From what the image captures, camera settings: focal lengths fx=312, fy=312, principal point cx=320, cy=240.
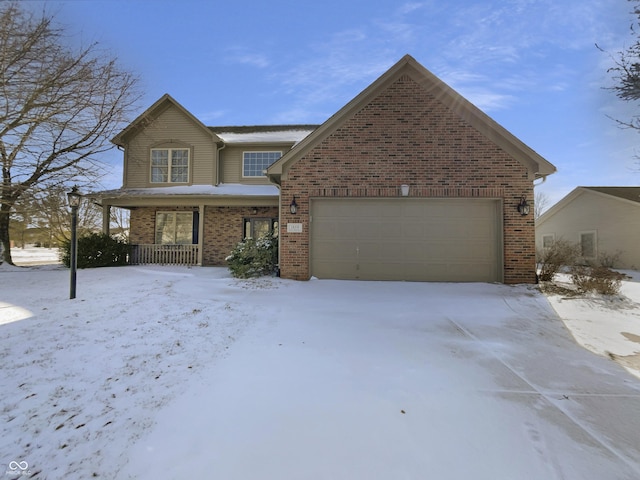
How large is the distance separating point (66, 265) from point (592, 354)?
1628 cm

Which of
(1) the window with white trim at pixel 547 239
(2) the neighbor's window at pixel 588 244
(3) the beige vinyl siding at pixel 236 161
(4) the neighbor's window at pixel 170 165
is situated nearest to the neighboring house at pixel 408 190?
(3) the beige vinyl siding at pixel 236 161

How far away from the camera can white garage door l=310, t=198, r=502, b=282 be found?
9.12 metres

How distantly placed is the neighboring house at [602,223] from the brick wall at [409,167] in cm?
1150

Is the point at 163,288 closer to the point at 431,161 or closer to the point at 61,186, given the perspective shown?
the point at 431,161

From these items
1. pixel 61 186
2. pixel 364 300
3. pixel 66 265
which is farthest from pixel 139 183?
pixel 364 300

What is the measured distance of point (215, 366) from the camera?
3613 mm

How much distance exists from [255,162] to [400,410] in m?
13.9

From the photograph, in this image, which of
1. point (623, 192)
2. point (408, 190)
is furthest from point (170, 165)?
point (623, 192)

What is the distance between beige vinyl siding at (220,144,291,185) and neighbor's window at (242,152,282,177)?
19 centimetres

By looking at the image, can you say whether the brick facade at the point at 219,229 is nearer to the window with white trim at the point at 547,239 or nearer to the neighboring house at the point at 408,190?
the neighboring house at the point at 408,190

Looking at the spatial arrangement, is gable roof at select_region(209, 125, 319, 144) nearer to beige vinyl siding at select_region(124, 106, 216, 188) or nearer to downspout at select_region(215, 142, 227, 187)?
downspout at select_region(215, 142, 227, 187)

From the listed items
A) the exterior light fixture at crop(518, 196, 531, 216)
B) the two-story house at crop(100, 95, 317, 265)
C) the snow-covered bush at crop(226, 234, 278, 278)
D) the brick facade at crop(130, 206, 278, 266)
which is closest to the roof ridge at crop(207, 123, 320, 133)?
the two-story house at crop(100, 95, 317, 265)

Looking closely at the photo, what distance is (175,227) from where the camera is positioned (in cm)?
1453

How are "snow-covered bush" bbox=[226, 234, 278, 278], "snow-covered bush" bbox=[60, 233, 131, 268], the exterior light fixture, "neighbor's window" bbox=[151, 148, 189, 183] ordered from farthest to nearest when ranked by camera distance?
"neighbor's window" bbox=[151, 148, 189, 183]
"snow-covered bush" bbox=[60, 233, 131, 268]
"snow-covered bush" bbox=[226, 234, 278, 278]
the exterior light fixture
